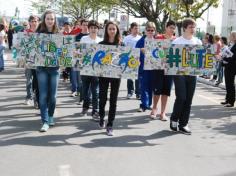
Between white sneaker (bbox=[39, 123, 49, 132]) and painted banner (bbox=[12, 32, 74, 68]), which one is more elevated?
painted banner (bbox=[12, 32, 74, 68])

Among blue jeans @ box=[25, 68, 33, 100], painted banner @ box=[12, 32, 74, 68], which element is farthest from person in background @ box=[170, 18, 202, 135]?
blue jeans @ box=[25, 68, 33, 100]

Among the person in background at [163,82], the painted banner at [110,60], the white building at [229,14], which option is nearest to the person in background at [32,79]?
the painted banner at [110,60]

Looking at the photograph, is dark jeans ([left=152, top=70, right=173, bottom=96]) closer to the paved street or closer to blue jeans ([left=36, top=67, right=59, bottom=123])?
the paved street

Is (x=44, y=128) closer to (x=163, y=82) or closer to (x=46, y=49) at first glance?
(x=46, y=49)

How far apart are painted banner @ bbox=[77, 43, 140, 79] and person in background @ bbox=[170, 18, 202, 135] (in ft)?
2.48

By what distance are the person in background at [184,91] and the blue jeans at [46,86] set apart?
6.75 feet

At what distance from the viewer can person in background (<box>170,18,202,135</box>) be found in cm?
803

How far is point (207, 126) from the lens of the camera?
358 inches

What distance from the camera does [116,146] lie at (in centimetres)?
716

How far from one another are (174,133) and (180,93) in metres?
0.71

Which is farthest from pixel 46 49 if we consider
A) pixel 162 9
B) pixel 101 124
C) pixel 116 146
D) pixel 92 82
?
pixel 162 9

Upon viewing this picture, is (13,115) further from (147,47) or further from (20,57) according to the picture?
(147,47)

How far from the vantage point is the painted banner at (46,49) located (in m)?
8.21

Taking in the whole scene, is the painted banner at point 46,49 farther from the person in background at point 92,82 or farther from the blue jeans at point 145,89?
the blue jeans at point 145,89
